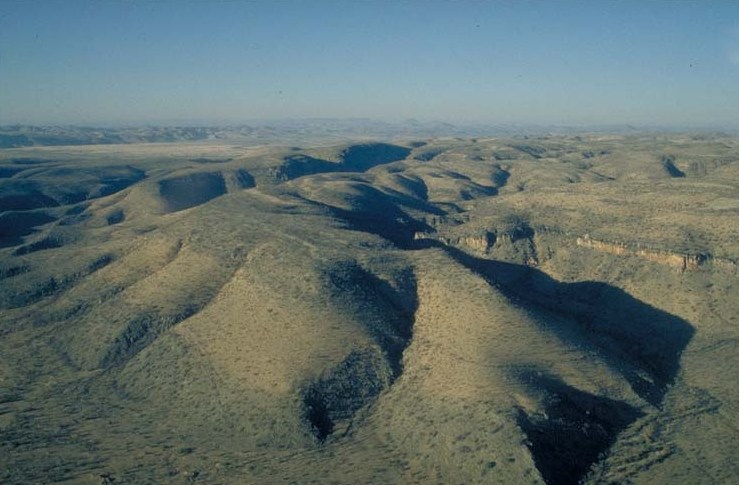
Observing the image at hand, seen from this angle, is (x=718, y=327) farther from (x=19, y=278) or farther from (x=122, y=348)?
(x=19, y=278)

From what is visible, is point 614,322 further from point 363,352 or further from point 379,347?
point 363,352

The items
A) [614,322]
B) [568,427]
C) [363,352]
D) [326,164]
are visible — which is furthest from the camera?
[326,164]

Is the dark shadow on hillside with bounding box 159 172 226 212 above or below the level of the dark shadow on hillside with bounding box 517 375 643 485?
below

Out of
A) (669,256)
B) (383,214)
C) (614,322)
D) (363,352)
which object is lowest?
(614,322)

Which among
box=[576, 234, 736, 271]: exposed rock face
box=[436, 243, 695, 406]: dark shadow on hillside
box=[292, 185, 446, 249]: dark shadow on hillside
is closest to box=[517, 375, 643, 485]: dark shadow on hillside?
box=[436, 243, 695, 406]: dark shadow on hillside

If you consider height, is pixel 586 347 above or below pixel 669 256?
below

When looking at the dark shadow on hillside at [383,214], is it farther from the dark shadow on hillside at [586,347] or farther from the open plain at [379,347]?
the dark shadow on hillside at [586,347]

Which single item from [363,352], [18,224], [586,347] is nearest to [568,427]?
[586,347]

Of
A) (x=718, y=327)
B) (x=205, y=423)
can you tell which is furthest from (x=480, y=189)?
(x=205, y=423)

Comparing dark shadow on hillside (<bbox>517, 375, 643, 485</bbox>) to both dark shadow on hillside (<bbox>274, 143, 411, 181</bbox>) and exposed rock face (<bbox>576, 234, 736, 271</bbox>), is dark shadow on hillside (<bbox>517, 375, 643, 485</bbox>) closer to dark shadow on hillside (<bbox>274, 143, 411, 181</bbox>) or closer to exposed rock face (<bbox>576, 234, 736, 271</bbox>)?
exposed rock face (<bbox>576, 234, 736, 271</bbox>)
